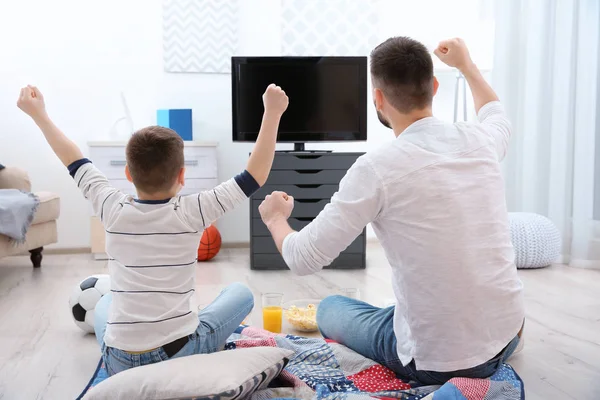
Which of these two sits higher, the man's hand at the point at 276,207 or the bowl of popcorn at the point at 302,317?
the man's hand at the point at 276,207

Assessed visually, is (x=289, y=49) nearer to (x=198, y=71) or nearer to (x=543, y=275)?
(x=198, y=71)

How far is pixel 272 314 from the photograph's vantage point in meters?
2.49

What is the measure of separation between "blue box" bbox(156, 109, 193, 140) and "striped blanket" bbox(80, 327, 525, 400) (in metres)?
2.39

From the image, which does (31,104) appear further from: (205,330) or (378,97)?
(378,97)

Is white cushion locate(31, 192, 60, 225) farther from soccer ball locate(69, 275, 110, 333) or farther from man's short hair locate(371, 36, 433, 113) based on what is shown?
man's short hair locate(371, 36, 433, 113)

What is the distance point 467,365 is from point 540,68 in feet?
10.1

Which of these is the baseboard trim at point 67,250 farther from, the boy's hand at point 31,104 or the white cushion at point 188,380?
the white cushion at point 188,380

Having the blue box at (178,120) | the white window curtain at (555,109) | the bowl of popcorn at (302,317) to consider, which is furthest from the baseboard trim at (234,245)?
the bowl of popcorn at (302,317)

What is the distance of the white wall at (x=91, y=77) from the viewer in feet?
14.5

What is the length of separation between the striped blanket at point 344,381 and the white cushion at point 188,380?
0.13 m

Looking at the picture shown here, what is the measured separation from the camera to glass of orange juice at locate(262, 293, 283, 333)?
2.49m

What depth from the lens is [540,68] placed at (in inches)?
166

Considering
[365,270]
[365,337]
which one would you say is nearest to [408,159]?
[365,337]

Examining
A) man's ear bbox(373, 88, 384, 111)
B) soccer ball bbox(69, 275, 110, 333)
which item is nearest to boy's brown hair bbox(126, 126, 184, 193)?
man's ear bbox(373, 88, 384, 111)
